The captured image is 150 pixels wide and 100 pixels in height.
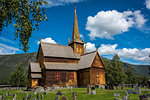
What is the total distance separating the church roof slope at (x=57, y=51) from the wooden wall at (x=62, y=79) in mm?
5005

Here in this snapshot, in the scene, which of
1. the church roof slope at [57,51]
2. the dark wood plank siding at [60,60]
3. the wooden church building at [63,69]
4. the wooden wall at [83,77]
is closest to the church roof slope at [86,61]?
the wooden church building at [63,69]

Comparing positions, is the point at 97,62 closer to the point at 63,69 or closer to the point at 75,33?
the point at 63,69

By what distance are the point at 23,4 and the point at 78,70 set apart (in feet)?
98.4

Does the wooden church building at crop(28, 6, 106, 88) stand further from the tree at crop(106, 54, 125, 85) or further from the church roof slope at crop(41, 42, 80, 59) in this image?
the tree at crop(106, 54, 125, 85)

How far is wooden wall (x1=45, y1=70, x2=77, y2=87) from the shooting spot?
36906mm

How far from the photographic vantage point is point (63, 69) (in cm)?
3878

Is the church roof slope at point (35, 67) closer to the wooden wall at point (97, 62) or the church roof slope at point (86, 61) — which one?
the church roof slope at point (86, 61)

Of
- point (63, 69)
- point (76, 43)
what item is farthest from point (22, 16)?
point (76, 43)

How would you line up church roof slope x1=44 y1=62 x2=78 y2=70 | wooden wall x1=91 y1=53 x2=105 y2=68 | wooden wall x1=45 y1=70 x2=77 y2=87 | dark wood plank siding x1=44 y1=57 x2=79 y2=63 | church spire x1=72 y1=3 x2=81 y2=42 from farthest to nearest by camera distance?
church spire x1=72 y1=3 x2=81 y2=42
wooden wall x1=91 y1=53 x2=105 y2=68
dark wood plank siding x1=44 y1=57 x2=79 y2=63
church roof slope x1=44 y1=62 x2=78 y2=70
wooden wall x1=45 y1=70 x2=77 y2=87

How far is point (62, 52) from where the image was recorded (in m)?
42.8

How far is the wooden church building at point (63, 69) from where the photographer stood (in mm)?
37281

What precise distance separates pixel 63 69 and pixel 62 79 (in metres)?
2.71

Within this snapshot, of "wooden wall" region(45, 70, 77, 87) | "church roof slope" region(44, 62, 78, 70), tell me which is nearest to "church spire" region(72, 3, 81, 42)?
"church roof slope" region(44, 62, 78, 70)

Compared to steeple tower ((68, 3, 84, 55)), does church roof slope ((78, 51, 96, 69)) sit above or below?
below
